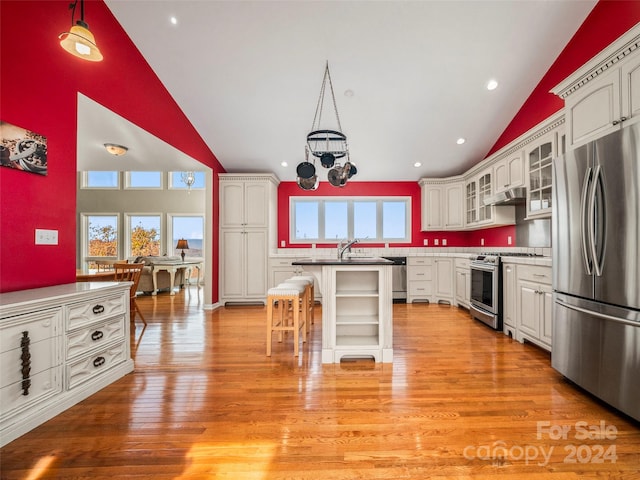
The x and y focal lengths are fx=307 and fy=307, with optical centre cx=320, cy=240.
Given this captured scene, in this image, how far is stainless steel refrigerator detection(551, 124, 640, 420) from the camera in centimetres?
182

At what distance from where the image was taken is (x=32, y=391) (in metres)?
1.83

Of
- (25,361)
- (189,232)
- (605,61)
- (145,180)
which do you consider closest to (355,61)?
(605,61)

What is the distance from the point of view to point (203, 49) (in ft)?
11.4

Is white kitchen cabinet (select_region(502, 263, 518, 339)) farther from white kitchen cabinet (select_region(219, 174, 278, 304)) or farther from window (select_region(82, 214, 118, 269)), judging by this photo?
window (select_region(82, 214, 118, 269))

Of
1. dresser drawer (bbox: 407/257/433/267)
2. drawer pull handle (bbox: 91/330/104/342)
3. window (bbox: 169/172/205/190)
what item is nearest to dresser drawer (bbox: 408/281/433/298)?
dresser drawer (bbox: 407/257/433/267)

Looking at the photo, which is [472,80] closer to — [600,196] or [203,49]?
[600,196]

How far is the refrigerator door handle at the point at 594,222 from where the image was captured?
204 centimetres

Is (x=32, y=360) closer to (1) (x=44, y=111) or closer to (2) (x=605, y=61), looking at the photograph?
(1) (x=44, y=111)

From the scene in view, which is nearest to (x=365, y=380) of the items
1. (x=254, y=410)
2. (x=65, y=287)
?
(x=254, y=410)

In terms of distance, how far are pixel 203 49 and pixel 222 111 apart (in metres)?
0.95

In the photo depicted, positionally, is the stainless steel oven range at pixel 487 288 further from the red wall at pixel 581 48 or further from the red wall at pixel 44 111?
the red wall at pixel 44 111

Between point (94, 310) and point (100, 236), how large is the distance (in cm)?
758

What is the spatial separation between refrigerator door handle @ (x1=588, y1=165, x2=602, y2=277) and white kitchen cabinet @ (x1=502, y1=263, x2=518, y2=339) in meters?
1.50

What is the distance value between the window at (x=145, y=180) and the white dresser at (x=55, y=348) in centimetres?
688
